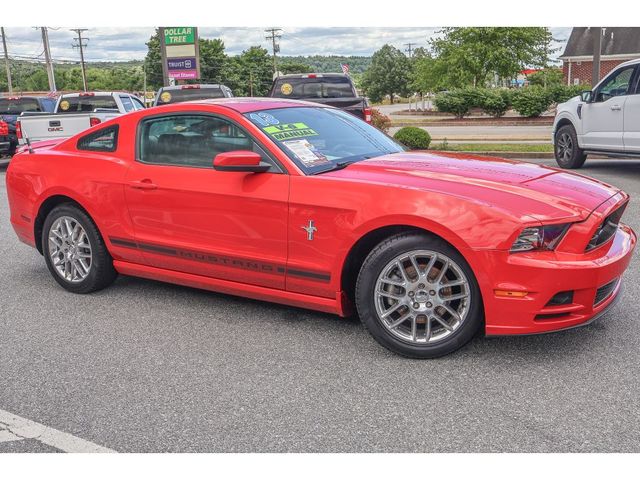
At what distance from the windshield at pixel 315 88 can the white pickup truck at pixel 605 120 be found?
477 centimetres

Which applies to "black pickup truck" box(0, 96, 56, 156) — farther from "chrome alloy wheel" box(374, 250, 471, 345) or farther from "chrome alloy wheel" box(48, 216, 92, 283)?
"chrome alloy wheel" box(374, 250, 471, 345)

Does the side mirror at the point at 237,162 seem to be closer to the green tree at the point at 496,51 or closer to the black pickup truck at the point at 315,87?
the black pickup truck at the point at 315,87

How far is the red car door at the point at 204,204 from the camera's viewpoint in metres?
4.41

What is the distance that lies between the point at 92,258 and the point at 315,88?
35.0ft

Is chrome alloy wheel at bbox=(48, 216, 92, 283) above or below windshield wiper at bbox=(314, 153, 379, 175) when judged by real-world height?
below

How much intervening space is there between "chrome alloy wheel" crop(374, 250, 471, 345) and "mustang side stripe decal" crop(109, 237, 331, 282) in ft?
1.38

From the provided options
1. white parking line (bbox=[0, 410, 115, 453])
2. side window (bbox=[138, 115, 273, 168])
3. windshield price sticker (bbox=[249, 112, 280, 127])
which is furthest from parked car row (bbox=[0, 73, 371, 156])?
white parking line (bbox=[0, 410, 115, 453])

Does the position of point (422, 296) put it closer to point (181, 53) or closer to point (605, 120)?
point (605, 120)

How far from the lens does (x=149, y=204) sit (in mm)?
4980

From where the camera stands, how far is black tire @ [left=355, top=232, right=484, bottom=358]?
3.82m

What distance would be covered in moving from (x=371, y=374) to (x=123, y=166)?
8.48 feet

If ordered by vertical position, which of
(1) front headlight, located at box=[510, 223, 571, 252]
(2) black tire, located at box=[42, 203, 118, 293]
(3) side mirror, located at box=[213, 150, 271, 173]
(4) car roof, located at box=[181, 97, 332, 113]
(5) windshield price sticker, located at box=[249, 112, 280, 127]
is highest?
(4) car roof, located at box=[181, 97, 332, 113]

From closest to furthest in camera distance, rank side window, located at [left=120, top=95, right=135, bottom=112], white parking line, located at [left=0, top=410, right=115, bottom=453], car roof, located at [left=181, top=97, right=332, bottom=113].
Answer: white parking line, located at [left=0, top=410, right=115, bottom=453], car roof, located at [left=181, top=97, right=332, bottom=113], side window, located at [left=120, top=95, right=135, bottom=112]

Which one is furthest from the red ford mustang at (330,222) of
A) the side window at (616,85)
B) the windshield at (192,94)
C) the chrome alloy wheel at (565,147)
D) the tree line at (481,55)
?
the tree line at (481,55)
